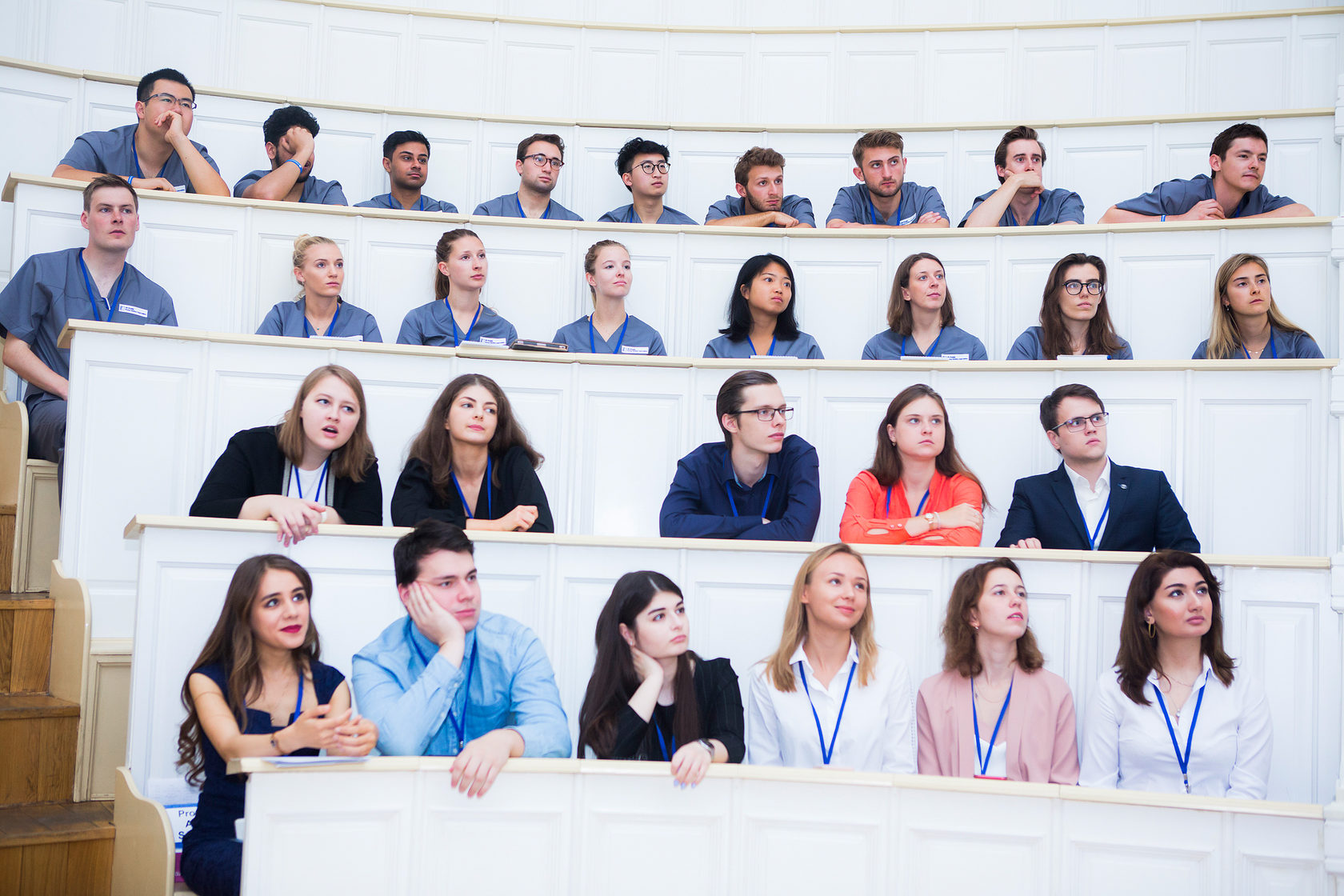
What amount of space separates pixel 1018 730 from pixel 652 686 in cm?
88

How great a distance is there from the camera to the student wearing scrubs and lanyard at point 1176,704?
250 centimetres

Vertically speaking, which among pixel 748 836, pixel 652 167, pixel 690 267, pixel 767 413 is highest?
pixel 652 167

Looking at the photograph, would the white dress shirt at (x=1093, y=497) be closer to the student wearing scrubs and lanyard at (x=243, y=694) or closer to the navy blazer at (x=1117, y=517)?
the navy blazer at (x=1117, y=517)

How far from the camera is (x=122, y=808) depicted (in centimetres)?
252

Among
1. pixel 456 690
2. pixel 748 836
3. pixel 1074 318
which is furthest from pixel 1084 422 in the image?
pixel 456 690

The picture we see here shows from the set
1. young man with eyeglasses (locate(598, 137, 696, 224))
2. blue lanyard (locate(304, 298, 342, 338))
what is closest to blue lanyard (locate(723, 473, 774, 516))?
blue lanyard (locate(304, 298, 342, 338))

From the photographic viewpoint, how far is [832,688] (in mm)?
2598

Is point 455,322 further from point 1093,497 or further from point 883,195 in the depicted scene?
point 1093,497

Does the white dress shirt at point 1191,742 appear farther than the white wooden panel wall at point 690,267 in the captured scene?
No

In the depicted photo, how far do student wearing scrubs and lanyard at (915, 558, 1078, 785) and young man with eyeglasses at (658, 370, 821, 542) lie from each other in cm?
57

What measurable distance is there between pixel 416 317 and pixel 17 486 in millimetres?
1407

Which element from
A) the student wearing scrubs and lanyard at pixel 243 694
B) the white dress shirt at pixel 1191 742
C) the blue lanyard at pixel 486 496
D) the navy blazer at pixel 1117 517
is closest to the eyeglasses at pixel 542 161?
the blue lanyard at pixel 486 496

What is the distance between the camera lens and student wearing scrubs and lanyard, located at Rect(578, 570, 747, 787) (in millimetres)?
2422

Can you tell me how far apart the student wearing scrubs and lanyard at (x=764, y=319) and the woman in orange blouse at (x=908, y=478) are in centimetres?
82
